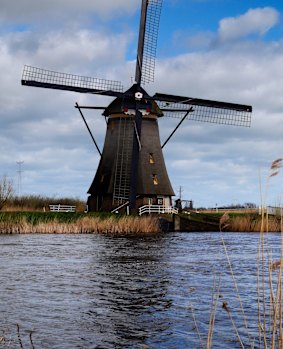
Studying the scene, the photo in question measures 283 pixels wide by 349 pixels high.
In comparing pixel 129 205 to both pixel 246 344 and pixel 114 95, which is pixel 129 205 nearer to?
pixel 114 95

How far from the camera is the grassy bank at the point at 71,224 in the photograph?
24734 millimetres

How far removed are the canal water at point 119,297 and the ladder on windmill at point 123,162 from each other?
12.0 m

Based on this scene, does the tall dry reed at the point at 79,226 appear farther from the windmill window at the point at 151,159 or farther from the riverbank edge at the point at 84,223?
the windmill window at the point at 151,159

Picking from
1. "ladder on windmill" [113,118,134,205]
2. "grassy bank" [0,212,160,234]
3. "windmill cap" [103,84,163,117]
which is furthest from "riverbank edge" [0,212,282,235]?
"windmill cap" [103,84,163,117]

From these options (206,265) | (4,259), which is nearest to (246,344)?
(206,265)

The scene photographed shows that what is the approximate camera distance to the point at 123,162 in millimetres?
29094

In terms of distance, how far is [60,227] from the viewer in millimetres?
24859

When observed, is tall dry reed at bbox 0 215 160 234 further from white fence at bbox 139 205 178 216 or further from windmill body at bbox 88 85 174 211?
windmill body at bbox 88 85 174 211

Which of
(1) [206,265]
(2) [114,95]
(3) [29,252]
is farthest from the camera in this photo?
(2) [114,95]

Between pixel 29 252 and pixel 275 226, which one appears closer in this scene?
pixel 29 252

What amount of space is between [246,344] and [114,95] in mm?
21996

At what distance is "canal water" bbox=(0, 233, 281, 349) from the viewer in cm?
682

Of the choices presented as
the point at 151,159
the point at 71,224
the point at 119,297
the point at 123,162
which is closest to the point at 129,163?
the point at 123,162

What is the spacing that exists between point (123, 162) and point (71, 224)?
16.5 ft
